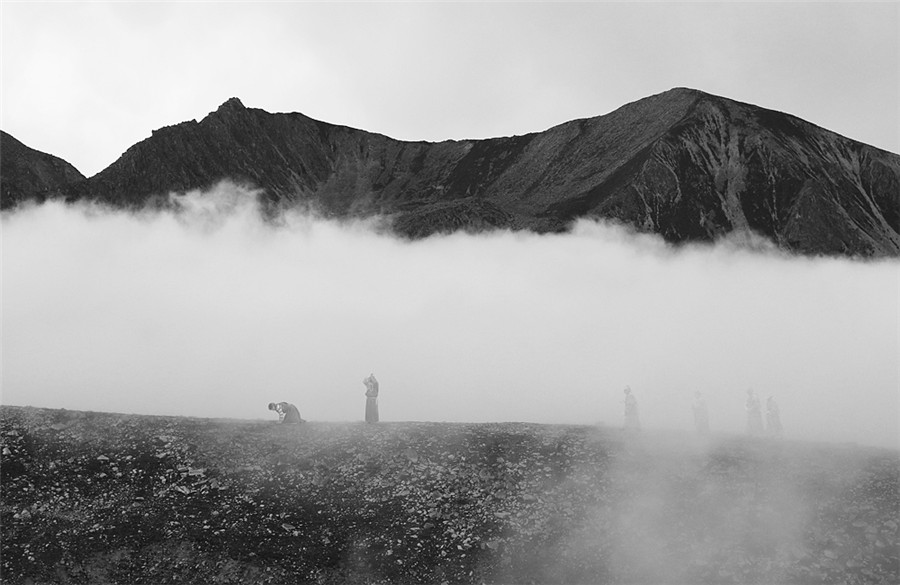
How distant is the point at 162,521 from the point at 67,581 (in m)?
2.89

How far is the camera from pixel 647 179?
159 meters

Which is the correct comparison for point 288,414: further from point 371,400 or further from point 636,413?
point 636,413

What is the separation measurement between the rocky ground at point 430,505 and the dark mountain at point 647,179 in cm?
13391

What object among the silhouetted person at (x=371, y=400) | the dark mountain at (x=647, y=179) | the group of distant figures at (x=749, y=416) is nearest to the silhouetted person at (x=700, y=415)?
the group of distant figures at (x=749, y=416)

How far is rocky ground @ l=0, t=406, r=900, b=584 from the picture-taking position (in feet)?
72.2

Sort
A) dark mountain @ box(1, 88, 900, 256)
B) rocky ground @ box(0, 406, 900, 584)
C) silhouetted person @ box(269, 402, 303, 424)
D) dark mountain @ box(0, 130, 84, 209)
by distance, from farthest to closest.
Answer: dark mountain @ box(0, 130, 84, 209)
dark mountain @ box(1, 88, 900, 256)
silhouetted person @ box(269, 402, 303, 424)
rocky ground @ box(0, 406, 900, 584)

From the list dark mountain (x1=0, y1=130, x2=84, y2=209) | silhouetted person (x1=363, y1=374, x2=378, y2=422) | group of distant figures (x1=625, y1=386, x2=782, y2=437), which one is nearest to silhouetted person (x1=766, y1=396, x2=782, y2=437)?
group of distant figures (x1=625, y1=386, x2=782, y2=437)

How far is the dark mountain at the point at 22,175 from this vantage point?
185750 mm

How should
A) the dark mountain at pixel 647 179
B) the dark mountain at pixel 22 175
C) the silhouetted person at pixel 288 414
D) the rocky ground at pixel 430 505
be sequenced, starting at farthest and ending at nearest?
the dark mountain at pixel 22 175 < the dark mountain at pixel 647 179 < the silhouetted person at pixel 288 414 < the rocky ground at pixel 430 505

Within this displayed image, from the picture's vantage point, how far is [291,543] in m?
23.2

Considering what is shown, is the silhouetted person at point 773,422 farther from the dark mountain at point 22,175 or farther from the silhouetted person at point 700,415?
the dark mountain at point 22,175

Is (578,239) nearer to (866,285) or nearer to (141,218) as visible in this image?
(866,285)

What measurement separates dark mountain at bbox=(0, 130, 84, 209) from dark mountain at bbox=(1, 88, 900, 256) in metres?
11.2

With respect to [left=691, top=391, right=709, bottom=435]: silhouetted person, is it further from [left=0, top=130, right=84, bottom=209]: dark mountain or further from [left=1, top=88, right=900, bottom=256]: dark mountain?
[left=0, top=130, right=84, bottom=209]: dark mountain
